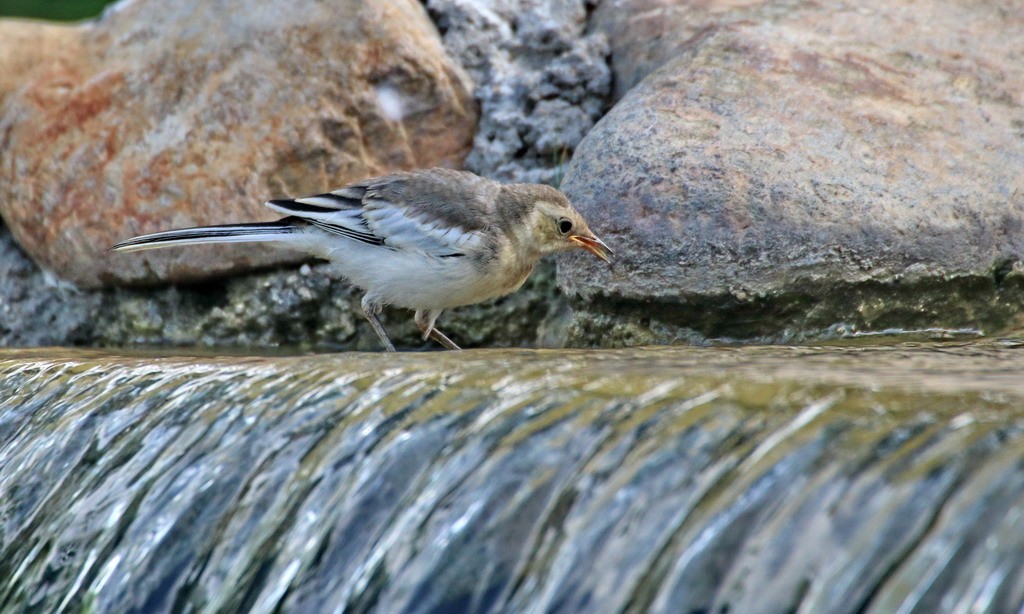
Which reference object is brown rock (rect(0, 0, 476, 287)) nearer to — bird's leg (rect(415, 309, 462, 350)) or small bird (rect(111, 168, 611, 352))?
small bird (rect(111, 168, 611, 352))

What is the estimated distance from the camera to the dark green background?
11609 millimetres

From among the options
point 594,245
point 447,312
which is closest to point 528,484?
point 594,245

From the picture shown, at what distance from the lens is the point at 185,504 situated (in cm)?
349

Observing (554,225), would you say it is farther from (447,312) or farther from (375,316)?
(447,312)

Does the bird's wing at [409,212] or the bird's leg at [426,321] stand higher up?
the bird's wing at [409,212]

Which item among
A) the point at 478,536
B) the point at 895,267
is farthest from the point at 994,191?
the point at 478,536

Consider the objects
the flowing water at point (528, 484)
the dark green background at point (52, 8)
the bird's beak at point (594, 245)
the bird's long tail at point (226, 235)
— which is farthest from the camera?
the dark green background at point (52, 8)

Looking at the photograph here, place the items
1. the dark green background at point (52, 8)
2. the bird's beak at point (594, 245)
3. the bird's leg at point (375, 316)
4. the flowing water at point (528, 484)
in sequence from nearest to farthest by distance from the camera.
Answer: the flowing water at point (528, 484) → the bird's beak at point (594, 245) → the bird's leg at point (375, 316) → the dark green background at point (52, 8)

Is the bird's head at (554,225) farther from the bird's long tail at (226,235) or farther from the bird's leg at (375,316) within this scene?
the bird's long tail at (226,235)

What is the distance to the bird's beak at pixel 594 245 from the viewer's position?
17.0ft

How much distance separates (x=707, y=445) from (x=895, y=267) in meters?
2.40

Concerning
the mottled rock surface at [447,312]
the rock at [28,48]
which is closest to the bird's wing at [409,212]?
the mottled rock surface at [447,312]

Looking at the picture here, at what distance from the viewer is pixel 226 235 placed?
545 centimetres

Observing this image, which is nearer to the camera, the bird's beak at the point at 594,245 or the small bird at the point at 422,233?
the bird's beak at the point at 594,245
